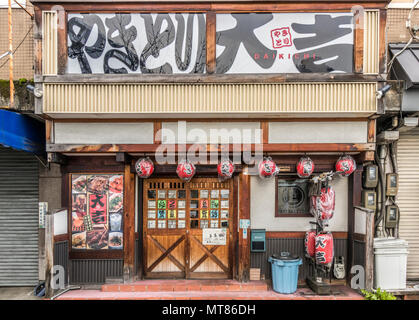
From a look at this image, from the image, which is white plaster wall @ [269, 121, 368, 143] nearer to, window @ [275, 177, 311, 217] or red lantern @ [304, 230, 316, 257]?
window @ [275, 177, 311, 217]

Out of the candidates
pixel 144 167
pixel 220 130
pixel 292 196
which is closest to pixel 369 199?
pixel 292 196

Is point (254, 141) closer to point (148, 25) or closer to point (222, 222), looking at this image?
point (222, 222)

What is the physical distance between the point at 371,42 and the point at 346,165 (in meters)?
3.23

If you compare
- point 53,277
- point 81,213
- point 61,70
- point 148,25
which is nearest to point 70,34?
point 61,70

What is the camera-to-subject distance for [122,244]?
7863 millimetres

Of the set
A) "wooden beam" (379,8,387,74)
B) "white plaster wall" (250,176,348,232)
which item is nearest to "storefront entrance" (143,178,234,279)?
"white plaster wall" (250,176,348,232)

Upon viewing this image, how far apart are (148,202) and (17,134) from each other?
387 centimetres

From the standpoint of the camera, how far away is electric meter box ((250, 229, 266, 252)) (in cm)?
782

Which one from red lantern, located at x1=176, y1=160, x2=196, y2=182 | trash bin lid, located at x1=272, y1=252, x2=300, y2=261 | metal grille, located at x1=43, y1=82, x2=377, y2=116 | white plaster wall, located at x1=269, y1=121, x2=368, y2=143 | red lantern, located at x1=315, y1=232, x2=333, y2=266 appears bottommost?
trash bin lid, located at x1=272, y1=252, x2=300, y2=261

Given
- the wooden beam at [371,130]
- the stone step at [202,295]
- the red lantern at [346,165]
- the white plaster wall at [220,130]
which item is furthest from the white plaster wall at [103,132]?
the wooden beam at [371,130]

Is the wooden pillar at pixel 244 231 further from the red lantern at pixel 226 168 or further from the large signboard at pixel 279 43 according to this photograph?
the large signboard at pixel 279 43

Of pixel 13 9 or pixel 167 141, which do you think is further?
pixel 13 9

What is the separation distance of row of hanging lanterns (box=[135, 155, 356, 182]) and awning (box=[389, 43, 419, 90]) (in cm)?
242

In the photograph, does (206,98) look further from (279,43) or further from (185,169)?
(279,43)
